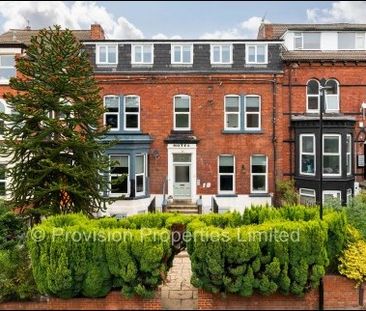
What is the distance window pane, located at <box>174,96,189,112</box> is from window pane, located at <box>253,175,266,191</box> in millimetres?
5349

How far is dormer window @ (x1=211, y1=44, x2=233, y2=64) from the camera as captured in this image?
70.0ft

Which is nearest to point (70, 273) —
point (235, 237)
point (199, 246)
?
point (199, 246)

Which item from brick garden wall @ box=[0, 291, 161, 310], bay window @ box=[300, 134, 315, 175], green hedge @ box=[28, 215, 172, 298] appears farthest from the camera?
bay window @ box=[300, 134, 315, 175]

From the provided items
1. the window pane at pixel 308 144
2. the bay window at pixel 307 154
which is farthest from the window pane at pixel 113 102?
the window pane at pixel 308 144

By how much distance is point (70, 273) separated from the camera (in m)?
10.1

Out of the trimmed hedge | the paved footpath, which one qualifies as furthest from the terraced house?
the trimmed hedge

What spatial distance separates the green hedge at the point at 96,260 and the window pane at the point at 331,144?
13.0m

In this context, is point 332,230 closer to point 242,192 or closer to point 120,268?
point 120,268

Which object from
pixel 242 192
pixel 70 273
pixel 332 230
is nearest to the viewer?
pixel 70 273

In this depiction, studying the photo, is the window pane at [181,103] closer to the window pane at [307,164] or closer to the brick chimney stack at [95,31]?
the brick chimney stack at [95,31]

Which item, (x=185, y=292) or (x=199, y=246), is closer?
(x=199, y=246)

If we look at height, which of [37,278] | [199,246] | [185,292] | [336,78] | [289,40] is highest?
[289,40]

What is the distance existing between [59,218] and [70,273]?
197cm

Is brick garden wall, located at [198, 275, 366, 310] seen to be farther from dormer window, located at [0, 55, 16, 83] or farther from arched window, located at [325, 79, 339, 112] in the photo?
dormer window, located at [0, 55, 16, 83]
